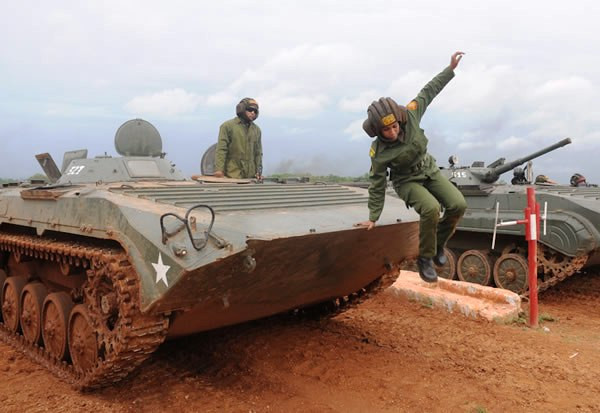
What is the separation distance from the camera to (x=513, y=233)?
31.4 ft

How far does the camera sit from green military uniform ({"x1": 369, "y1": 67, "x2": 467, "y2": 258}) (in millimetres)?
4219

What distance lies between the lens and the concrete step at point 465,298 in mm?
7359

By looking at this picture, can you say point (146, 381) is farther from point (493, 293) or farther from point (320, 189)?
point (493, 293)

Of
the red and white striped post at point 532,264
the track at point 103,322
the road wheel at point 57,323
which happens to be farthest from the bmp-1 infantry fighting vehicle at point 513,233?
the road wheel at point 57,323

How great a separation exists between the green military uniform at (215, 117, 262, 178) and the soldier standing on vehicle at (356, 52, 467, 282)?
10.2 ft

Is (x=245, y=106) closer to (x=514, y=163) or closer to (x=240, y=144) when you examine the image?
(x=240, y=144)

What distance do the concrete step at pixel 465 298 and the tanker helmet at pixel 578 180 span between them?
6608 mm

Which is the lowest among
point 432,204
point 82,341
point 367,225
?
point 82,341

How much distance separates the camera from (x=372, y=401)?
4598 millimetres

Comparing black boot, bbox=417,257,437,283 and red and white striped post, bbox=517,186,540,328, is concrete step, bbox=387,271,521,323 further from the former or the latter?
black boot, bbox=417,257,437,283

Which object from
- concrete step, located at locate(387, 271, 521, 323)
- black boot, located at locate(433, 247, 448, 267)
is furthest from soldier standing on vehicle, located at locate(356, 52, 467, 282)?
concrete step, located at locate(387, 271, 521, 323)

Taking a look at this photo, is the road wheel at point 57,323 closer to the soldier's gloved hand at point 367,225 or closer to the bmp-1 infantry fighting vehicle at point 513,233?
the soldier's gloved hand at point 367,225

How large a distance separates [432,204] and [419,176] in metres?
0.25

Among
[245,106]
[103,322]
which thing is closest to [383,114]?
[103,322]
